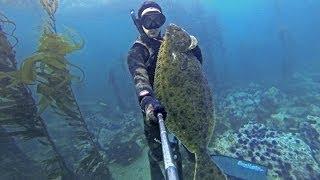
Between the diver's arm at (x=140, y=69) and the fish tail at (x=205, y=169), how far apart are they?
0.80 meters

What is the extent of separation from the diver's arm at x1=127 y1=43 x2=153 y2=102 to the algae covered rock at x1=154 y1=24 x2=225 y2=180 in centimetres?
15

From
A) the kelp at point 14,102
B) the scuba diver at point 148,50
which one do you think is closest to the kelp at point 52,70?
the kelp at point 14,102

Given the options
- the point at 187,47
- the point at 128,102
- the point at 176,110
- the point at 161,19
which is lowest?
the point at 128,102

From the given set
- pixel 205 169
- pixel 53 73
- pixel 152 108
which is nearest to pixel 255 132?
pixel 53 73

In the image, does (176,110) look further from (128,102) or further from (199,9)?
(199,9)

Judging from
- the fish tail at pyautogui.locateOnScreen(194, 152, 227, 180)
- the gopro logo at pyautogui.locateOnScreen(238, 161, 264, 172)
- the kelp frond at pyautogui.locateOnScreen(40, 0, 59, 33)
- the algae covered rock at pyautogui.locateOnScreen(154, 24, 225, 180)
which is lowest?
the gopro logo at pyautogui.locateOnScreen(238, 161, 264, 172)

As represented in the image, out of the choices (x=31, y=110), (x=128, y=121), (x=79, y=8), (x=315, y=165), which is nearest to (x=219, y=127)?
(x=315, y=165)

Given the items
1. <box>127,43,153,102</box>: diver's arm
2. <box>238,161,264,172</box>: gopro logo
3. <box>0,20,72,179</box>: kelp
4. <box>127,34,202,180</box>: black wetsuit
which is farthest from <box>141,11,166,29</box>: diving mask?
<box>0,20,72,179</box>: kelp

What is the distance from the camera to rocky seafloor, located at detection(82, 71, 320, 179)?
8.48m

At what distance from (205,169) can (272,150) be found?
6.03 m

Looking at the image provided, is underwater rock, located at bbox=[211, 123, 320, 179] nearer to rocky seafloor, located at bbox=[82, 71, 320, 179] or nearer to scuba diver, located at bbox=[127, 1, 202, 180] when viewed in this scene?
rocky seafloor, located at bbox=[82, 71, 320, 179]

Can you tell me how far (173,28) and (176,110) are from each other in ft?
2.98

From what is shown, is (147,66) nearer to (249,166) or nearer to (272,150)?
A: (249,166)

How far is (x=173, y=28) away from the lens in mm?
3727
